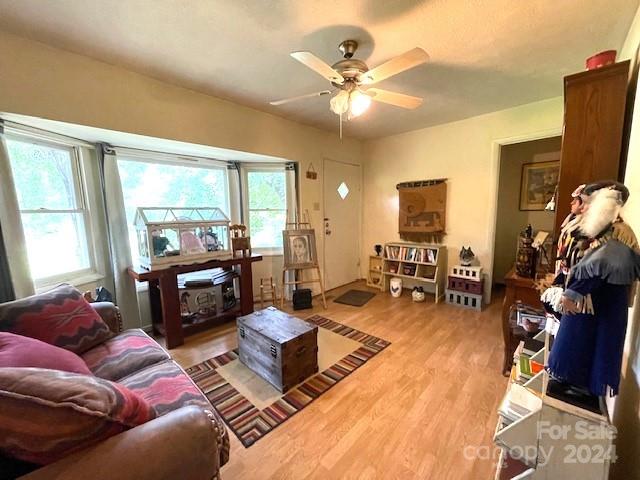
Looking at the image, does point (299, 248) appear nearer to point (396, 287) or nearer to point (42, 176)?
point (396, 287)

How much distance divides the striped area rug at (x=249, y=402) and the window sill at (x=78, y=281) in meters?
1.23

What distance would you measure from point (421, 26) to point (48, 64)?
2.37 m

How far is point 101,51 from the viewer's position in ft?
5.68

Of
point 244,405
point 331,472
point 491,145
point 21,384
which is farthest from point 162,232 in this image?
point 491,145

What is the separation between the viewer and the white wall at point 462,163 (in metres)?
2.82

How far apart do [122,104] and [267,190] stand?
176 cm

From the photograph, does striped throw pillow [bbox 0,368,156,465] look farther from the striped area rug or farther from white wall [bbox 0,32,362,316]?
white wall [bbox 0,32,362,316]

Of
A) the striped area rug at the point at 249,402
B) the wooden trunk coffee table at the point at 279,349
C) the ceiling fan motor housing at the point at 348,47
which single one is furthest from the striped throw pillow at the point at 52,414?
the ceiling fan motor housing at the point at 348,47

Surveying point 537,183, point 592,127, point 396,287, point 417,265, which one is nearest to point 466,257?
point 417,265

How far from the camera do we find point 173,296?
2379 millimetres

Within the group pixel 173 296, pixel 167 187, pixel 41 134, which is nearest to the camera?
pixel 41 134

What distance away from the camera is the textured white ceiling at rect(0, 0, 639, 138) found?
137cm

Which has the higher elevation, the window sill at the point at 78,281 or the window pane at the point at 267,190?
the window pane at the point at 267,190

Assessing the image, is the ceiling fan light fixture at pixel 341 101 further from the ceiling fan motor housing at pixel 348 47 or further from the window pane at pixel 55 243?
the window pane at pixel 55 243
